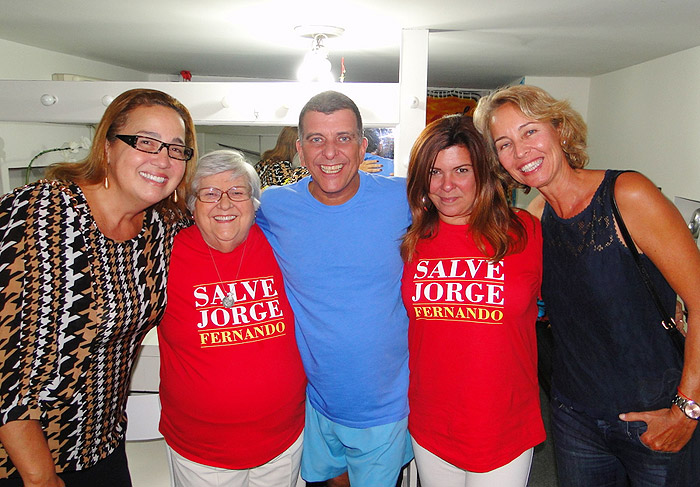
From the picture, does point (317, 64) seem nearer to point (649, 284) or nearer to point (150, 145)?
point (150, 145)

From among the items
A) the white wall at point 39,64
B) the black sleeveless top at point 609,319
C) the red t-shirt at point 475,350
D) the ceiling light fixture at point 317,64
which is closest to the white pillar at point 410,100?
the ceiling light fixture at point 317,64

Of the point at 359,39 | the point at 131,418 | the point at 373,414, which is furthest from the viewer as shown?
the point at 359,39

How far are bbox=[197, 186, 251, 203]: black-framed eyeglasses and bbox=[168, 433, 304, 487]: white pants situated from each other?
79 centimetres

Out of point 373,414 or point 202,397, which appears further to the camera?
point 373,414

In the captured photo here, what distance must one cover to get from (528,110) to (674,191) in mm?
1985

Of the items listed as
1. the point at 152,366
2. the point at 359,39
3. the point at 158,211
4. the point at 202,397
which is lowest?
the point at 152,366

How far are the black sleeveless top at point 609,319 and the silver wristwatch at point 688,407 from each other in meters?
0.02

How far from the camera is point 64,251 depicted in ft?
3.84

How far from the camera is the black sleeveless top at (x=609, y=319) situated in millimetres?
1249

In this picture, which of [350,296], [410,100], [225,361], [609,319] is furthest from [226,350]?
[410,100]

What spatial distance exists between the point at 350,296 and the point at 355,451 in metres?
0.53

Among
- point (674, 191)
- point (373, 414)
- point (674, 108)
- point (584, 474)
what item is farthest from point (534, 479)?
point (674, 108)

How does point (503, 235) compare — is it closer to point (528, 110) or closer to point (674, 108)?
point (528, 110)

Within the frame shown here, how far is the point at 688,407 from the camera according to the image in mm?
1243
